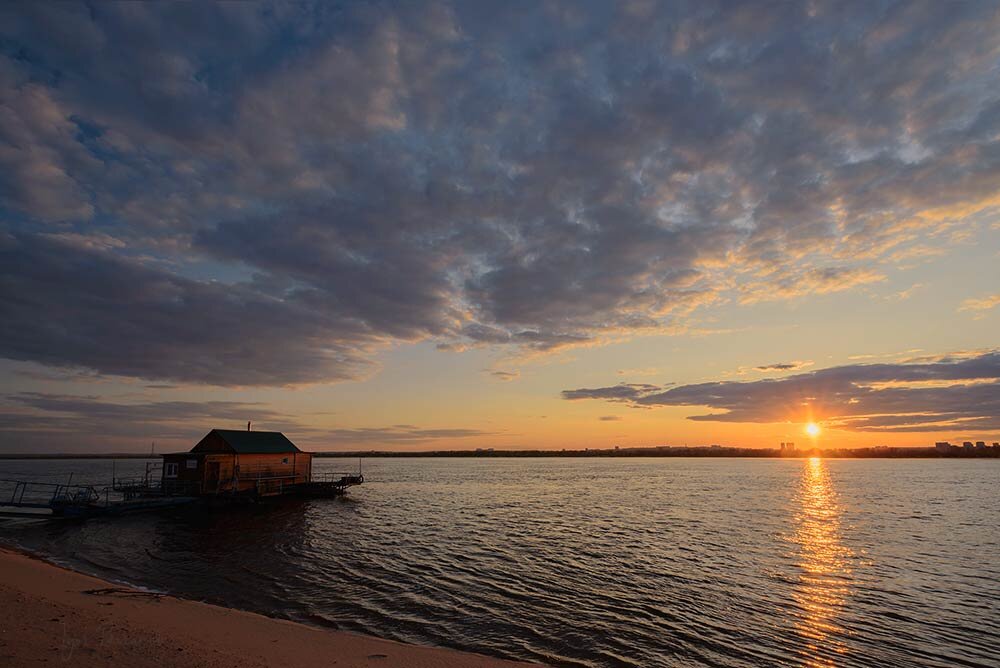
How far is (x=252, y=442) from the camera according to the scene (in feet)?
184

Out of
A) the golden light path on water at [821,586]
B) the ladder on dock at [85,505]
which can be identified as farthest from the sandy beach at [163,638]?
the ladder on dock at [85,505]

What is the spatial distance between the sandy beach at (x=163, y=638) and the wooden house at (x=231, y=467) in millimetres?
32491

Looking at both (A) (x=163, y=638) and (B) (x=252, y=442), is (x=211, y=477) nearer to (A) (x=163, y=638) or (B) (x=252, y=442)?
(B) (x=252, y=442)

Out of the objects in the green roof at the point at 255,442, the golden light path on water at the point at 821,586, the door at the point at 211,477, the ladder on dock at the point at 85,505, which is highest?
the green roof at the point at 255,442

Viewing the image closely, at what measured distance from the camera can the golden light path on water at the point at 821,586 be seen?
17.0m

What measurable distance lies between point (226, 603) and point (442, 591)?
8.76 metres

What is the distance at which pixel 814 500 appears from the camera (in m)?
63.6

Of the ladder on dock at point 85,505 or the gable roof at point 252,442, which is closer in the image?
the ladder on dock at point 85,505

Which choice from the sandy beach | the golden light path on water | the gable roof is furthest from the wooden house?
the golden light path on water

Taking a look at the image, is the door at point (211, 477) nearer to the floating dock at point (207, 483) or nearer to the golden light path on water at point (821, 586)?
the floating dock at point (207, 483)

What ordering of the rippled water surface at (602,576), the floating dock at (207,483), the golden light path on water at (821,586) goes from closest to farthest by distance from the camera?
the golden light path on water at (821,586)
the rippled water surface at (602,576)
the floating dock at (207,483)

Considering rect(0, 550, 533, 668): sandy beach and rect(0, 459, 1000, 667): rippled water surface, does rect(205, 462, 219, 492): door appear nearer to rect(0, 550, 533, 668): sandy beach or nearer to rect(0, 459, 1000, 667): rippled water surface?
rect(0, 459, 1000, 667): rippled water surface

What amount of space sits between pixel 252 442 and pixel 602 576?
145 feet

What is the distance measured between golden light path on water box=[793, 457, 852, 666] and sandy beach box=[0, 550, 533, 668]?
10.3m
